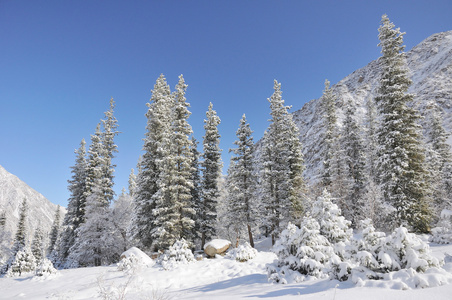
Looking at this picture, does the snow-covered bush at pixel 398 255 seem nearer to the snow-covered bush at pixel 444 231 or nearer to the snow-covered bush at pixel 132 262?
the snow-covered bush at pixel 444 231

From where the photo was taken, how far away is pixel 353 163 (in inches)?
1093

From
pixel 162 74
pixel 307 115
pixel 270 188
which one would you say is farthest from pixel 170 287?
pixel 307 115

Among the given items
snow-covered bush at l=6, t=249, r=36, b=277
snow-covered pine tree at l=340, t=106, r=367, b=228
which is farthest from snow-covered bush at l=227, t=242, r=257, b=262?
snow-covered bush at l=6, t=249, r=36, b=277

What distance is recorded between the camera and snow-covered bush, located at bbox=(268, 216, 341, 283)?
7767 millimetres

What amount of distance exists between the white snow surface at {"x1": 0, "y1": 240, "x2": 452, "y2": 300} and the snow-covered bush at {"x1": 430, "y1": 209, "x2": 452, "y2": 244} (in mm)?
953

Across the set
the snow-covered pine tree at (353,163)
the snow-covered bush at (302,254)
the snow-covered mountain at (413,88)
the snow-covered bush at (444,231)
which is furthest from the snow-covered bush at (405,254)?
the snow-covered mountain at (413,88)

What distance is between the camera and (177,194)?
70.3ft

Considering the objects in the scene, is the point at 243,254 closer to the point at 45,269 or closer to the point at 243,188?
the point at 243,188

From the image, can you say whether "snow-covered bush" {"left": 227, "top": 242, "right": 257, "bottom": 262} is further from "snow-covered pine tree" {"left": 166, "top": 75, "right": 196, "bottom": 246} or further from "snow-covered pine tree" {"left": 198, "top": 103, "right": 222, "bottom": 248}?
"snow-covered pine tree" {"left": 198, "top": 103, "right": 222, "bottom": 248}

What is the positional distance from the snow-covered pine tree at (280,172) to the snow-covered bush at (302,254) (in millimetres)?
15426

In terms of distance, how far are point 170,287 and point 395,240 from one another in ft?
32.6

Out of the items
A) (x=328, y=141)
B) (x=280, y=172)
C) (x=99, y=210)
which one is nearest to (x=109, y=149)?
(x=99, y=210)

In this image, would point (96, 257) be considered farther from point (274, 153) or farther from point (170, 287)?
point (274, 153)

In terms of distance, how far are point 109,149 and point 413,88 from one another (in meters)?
99.5
